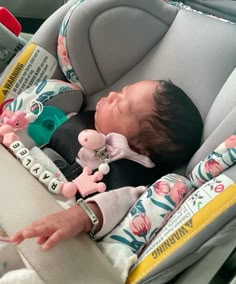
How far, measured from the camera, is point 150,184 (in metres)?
1.10

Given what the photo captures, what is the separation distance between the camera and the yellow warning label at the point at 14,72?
1.28 meters

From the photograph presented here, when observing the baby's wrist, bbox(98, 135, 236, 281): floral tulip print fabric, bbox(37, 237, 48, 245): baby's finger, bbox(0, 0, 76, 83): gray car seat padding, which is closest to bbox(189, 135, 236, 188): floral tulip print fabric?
bbox(98, 135, 236, 281): floral tulip print fabric

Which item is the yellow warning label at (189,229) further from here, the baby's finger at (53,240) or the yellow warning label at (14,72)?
the yellow warning label at (14,72)

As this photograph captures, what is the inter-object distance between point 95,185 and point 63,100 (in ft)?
1.07

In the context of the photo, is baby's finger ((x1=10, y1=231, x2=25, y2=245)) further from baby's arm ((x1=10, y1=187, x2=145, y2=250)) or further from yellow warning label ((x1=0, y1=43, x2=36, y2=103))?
yellow warning label ((x1=0, y1=43, x2=36, y2=103))

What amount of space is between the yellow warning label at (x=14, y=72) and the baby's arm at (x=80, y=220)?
46cm

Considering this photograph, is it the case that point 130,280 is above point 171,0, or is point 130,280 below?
below

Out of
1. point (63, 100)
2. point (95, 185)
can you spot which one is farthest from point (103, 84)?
point (95, 185)

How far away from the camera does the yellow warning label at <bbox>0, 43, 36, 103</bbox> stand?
4.19 feet

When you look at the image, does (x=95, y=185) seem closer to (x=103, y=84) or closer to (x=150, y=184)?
(x=150, y=184)

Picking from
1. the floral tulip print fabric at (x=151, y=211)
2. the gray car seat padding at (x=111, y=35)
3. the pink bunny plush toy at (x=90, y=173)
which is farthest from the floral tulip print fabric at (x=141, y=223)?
the gray car seat padding at (x=111, y=35)

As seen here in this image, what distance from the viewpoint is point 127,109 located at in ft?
3.69

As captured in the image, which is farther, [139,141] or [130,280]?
[139,141]

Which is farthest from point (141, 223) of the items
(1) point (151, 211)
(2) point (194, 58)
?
(2) point (194, 58)
